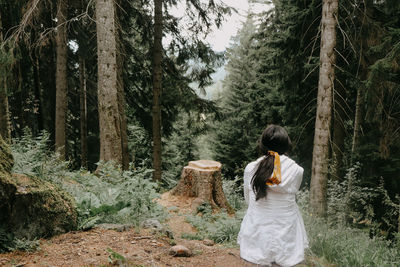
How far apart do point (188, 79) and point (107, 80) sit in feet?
20.5

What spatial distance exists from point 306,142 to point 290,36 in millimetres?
4456

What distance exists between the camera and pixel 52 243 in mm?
3508

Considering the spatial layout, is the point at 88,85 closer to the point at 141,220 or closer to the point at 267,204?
the point at 141,220

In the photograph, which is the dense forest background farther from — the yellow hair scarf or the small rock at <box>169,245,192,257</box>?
the yellow hair scarf

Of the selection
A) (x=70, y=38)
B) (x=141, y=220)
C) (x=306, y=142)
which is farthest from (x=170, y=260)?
(x=70, y=38)

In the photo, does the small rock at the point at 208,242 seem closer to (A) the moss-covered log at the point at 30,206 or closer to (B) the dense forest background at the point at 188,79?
(A) the moss-covered log at the point at 30,206

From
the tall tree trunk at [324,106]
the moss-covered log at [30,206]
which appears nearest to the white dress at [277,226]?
the moss-covered log at [30,206]

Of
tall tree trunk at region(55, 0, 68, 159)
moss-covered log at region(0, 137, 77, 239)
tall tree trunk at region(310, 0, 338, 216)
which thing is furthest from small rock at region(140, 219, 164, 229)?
A: tall tree trunk at region(55, 0, 68, 159)

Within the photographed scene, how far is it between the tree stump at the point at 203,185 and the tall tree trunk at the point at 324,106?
239 cm

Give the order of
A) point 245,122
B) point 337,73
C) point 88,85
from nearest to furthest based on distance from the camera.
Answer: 1. point 337,73
2. point 88,85
3. point 245,122

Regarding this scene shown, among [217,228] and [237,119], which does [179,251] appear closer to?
[217,228]

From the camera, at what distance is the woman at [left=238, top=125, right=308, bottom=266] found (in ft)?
9.93

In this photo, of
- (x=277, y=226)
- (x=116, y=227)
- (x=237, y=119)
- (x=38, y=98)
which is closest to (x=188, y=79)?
(x=38, y=98)

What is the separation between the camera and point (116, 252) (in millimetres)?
3307
